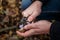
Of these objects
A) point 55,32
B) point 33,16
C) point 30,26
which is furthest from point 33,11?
point 55,32

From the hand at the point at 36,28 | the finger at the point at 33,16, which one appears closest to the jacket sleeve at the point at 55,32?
the hand at the point at 36,28

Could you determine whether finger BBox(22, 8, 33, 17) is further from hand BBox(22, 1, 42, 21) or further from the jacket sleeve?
the jacket sleeve

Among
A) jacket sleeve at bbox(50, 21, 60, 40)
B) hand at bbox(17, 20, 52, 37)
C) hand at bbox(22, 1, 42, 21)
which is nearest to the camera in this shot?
jacket sleeve at bbox(50, 21, 60, 40)

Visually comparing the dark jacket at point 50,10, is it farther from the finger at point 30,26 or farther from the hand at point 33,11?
the finger at point 30,26

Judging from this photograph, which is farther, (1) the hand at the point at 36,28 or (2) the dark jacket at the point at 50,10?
(2) the dark jacket at the point at 50,10

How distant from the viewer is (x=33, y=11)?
1.19 metres

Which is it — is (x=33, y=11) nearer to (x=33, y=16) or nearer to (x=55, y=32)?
(x=33, y=16)

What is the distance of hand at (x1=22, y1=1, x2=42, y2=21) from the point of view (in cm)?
117

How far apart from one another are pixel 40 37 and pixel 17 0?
35 centimetres

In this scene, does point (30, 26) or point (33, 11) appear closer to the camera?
point (30, 26)

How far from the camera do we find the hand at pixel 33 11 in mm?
1171

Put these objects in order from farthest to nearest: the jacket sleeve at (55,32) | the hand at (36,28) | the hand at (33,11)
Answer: the hand at (33,11) < the hand at (36,28) < the jacket sleeve at (55,32)

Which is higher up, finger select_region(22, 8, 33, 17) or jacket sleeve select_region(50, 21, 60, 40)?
finger select_region(22, 8, 33, 17)

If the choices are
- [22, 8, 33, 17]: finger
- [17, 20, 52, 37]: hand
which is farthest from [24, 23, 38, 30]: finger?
[22, 8, 33, 17]: finger
